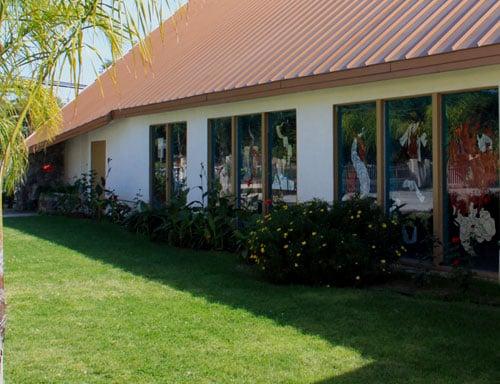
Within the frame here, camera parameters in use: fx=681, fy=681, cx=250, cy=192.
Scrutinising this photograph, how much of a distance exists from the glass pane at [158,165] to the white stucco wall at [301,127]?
7.2 inches

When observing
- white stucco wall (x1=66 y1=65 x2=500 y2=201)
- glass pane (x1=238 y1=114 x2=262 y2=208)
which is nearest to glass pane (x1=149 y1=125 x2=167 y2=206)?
white stucco wall (x1=66 y1=65 x2=500 y2=201)

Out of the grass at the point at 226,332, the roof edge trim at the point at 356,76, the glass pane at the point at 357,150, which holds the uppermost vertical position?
the roof edge trim at the point at 356,76

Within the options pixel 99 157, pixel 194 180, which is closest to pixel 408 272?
pixel 194 180

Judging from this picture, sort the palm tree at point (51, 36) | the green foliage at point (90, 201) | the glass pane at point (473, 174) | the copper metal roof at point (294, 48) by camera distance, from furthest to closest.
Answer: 1. the green foliage at point (90, 201)
2. the glass pane at point (473, 174)
3. the copper metal roof at point (294, 48)
4. the palm tree at point (51, 36)

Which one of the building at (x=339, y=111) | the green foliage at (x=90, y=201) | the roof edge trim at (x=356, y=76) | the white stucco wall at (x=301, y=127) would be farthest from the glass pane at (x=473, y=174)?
the green foliage at (x=90, y=201)

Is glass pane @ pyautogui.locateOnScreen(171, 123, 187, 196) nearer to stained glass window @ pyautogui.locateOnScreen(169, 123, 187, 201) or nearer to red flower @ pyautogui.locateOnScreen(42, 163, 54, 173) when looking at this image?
stained glass window @ pyautogui.locateOnScreen(169, 123, 187, 201)

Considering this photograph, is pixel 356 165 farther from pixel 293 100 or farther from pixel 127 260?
pixel 127 260

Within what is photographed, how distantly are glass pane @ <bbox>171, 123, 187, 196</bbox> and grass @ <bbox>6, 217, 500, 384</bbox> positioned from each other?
508 cm

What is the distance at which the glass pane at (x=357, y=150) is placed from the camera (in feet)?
32.4

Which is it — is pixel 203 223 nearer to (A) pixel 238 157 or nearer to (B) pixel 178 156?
(A) pixel 238 157

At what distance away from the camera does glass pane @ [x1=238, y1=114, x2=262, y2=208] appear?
479 inches

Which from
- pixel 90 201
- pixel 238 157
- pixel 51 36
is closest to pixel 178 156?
pixel 238 157

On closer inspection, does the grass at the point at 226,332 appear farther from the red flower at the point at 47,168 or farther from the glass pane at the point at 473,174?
the red flower at the point at 47,168

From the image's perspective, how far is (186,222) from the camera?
12.1 metres
